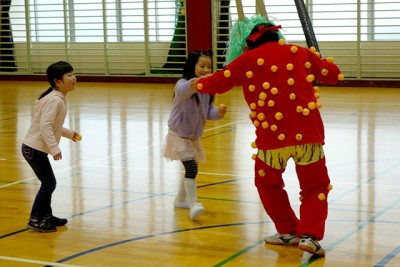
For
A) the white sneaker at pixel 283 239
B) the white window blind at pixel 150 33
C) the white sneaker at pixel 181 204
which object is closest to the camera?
the white sneaker at pixel 283 239

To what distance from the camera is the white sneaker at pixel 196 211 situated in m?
4.90

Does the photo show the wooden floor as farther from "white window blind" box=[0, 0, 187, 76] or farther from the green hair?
"white window blind" box=[0, 0, 187, 76]

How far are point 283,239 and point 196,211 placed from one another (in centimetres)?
77

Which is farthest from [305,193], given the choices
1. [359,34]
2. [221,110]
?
[359,34]

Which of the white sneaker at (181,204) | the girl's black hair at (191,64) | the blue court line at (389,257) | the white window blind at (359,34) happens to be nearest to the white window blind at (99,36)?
the white window blind at (359,34)

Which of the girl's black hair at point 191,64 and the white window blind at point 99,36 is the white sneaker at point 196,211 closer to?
the girl's black hair at point 191,64

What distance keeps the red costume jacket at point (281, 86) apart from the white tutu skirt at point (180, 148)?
0.98 metres

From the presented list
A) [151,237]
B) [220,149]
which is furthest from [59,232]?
[220,149]

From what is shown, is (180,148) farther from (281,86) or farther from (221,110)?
(281,86)

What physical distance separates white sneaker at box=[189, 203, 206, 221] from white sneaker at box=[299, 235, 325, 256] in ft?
3.23

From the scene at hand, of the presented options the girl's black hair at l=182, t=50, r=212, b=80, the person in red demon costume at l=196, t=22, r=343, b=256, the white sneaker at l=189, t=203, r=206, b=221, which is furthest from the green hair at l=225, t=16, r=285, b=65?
the white sneaker at l=189, t=203, r=206, b=221

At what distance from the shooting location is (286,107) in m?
4.05

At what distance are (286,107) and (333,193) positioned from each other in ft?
5.68

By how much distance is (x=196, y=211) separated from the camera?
4.90 meters
